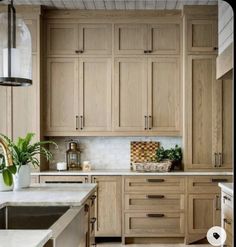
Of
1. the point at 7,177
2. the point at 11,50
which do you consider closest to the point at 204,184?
the point at 11,50

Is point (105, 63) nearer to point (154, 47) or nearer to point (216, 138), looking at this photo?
point (154, 47)

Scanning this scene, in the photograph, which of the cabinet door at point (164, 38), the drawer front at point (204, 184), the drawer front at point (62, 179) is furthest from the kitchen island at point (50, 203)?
the cabinet door at point (164, 38)

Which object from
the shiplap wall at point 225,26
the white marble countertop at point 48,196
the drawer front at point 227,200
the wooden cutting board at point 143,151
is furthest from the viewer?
the wooden cutting board at point 143,151

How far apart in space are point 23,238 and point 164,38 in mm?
3951

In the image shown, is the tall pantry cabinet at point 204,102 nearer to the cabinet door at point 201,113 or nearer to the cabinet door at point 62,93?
the cabinet door at point 201,113

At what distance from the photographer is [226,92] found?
16.5 ft

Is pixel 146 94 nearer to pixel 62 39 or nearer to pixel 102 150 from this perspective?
pixel 102 150

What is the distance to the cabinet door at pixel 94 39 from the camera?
5.13 meters

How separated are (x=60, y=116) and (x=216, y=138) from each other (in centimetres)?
180

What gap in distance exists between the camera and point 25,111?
16.4 feet

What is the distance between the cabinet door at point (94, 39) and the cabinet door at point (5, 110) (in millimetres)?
989

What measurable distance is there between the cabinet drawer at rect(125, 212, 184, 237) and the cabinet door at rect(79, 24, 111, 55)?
6.21 ft

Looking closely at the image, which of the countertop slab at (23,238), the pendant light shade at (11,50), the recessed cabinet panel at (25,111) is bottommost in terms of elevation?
the countertop slab at (23,238)

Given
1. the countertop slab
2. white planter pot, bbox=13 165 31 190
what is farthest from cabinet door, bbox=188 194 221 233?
the countertop slab
